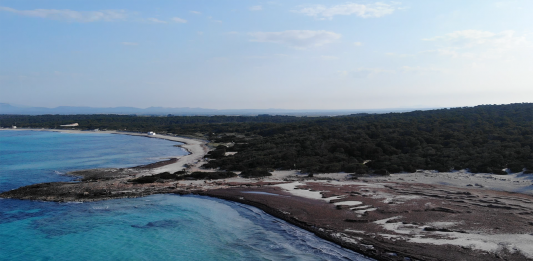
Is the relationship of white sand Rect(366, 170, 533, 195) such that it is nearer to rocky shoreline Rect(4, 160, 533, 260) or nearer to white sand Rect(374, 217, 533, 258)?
rocky shoreline Rect(4, 160, 533, 260)

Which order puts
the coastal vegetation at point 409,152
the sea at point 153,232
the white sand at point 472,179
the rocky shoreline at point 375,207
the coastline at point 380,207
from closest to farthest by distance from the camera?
1. the coastline at point 380,207
2. the rocky shoreline at point 375,207
3. the sea at point 153,232
4. the white sand at point 472,179
5. the coastal vegetation at point 409,152

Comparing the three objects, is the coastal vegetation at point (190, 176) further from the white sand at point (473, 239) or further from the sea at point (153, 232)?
the white sand at point (473, 239)

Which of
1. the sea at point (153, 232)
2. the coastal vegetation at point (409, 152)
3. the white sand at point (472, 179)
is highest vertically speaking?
the coastal vegetation at point (409, 152)

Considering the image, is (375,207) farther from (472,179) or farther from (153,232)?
(153,232)

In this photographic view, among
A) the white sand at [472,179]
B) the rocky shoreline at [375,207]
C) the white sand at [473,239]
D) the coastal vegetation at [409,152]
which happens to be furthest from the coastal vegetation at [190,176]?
the white sand at [473,239]

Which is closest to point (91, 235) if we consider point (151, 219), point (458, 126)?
point (151, 219)

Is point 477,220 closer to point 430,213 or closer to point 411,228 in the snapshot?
point 430,213

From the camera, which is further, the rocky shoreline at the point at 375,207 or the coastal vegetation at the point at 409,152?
the coastal vegetation at the point at 409,152

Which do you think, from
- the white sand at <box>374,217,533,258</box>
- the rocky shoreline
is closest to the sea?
the rocky shoreline

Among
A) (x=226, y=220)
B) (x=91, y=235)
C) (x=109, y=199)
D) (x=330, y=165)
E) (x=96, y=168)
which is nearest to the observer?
(x=91, y=235)
